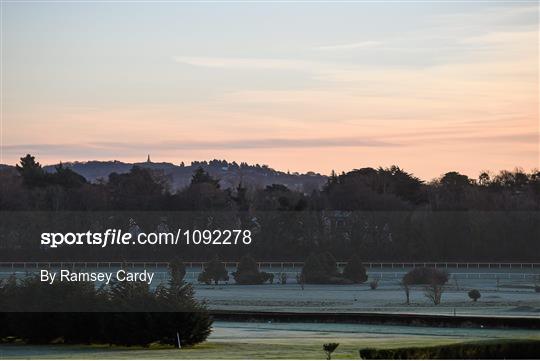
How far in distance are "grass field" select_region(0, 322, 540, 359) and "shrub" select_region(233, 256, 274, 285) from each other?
111 ft

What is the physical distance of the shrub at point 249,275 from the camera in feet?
285

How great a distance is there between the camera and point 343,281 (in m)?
86.9

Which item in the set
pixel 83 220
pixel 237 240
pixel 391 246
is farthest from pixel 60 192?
pixel 391 246

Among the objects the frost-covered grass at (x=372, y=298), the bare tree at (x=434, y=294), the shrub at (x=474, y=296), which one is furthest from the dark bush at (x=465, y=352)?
the shrub at (x=474, y=296)

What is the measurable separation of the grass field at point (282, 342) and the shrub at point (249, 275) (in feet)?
111

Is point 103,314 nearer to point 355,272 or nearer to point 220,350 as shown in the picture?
point 220,350

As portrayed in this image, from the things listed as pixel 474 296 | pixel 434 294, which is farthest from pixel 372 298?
pixel 474 296

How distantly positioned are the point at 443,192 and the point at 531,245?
21.1 m

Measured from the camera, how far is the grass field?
36.8 meters

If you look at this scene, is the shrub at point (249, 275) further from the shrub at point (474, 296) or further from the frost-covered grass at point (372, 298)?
the shrub at point (474, 296)

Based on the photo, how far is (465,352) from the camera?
1364 inches

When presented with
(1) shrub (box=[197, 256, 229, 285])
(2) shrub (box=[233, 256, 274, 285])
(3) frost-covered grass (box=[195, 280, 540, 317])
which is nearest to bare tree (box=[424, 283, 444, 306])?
(3) frost-covered grass (box=[195, 280, 540, 317])

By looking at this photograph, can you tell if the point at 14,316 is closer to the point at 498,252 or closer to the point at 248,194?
the point at 498,252

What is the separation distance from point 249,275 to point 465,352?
174 ft
